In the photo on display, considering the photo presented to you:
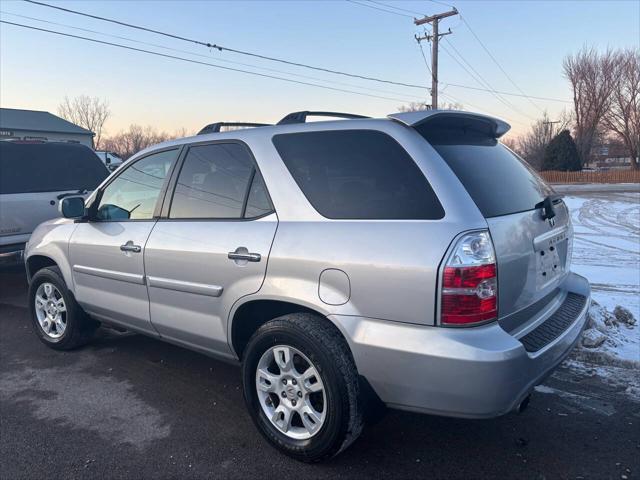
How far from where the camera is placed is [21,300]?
668 cm

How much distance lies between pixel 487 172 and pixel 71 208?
3.24 meters

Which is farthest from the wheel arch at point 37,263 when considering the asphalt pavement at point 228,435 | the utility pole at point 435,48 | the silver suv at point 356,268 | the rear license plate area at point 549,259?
→ the utility pole at point 435,48

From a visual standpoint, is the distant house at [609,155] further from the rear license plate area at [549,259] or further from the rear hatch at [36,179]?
the rear license plate area at [549,259]

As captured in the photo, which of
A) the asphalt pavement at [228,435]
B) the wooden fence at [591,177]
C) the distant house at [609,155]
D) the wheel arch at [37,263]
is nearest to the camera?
the asphalt pavement at [228,435]

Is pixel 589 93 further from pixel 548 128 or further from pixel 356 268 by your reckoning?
pixel 356 268

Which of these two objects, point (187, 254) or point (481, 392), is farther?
point (187, 254)

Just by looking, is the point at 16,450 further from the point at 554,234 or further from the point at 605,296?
the point at 605,296

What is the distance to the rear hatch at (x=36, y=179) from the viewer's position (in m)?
6.50

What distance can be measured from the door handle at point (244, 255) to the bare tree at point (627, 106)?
51.0 m

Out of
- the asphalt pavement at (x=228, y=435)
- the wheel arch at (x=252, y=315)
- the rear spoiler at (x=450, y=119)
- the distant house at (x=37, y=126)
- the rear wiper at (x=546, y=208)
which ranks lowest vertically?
the asphalt pavement at (x=228, y=435)

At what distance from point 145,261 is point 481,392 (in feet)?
7.95

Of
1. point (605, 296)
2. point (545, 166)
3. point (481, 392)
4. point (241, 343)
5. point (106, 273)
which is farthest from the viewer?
point (545, 166)

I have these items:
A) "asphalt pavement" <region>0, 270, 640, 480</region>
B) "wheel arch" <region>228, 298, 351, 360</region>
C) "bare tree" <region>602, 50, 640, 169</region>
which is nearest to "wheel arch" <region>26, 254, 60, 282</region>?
"asphalt pavement" <region>0, 270, 640, 480</region>

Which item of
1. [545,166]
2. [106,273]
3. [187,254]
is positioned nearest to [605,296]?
[187,254]
